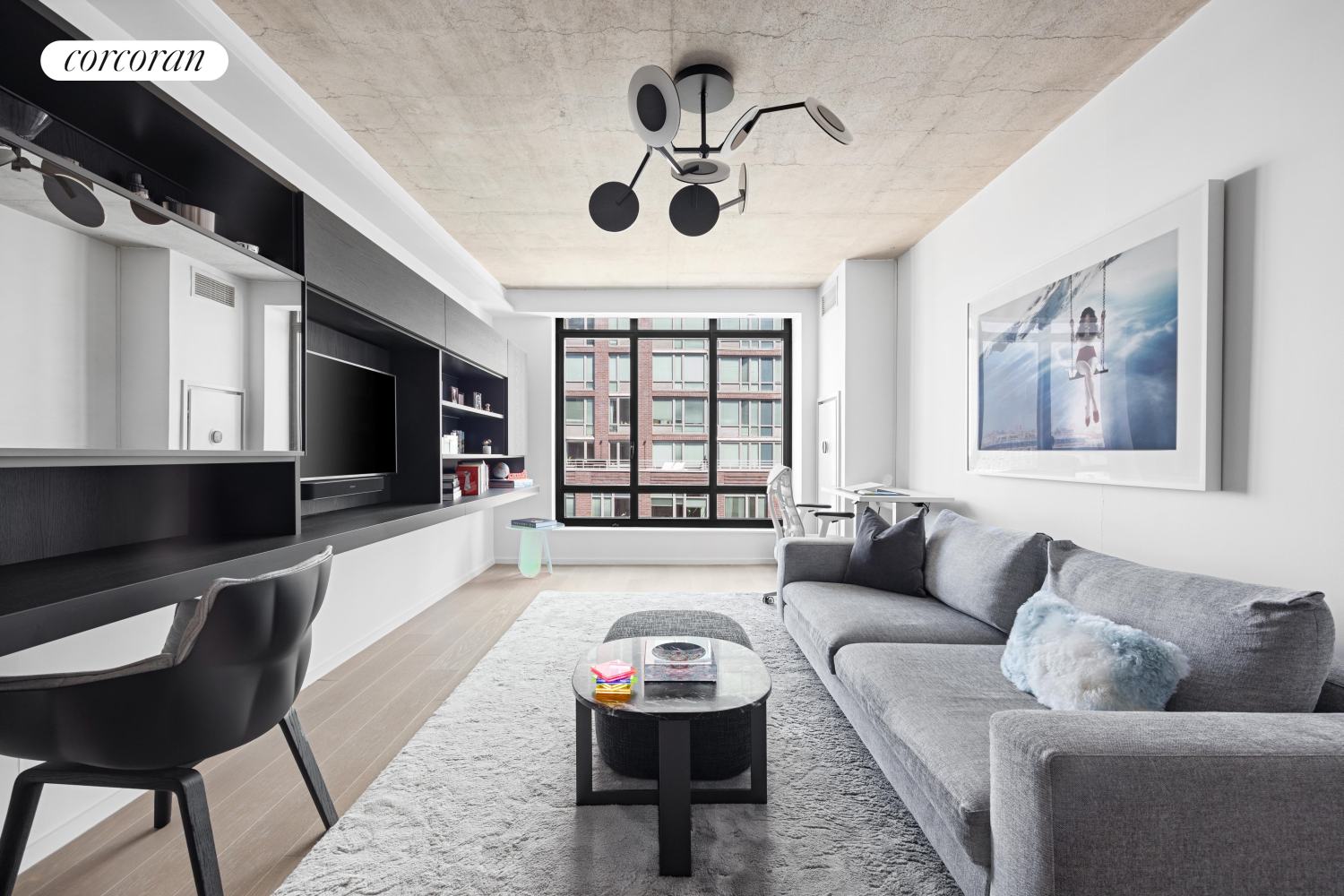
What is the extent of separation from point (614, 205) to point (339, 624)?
2596 mm

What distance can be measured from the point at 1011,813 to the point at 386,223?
13.5 ft

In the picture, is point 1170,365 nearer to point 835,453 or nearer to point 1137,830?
point 1137,830

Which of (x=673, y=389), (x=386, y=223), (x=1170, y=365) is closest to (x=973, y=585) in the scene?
(x=1170, y=365)

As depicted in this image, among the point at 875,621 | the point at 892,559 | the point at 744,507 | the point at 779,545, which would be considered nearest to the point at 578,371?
the point at 744,507

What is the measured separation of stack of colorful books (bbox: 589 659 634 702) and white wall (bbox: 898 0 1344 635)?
1913 mm

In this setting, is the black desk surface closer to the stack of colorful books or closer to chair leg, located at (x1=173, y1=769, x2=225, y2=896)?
chair leg, located at (x1=173, y1=769, x2=225, y2=896)

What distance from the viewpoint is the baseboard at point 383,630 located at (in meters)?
3.19

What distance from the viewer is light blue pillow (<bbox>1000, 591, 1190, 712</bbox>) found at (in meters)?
1.55

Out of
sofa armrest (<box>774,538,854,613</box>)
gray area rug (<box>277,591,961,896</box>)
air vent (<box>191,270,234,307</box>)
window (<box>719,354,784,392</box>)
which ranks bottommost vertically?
gray area rug (<box>277,591,961,896</box>)

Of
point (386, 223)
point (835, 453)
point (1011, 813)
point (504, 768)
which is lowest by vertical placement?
point (504, 768)

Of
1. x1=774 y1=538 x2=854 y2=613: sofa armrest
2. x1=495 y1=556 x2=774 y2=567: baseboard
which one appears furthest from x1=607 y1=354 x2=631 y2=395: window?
x1=774 y1=538 x2=854 y2=613: sofa armrest

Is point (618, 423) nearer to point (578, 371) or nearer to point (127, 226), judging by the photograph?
point (578, 371)

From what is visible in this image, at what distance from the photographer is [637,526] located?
21.3 ft

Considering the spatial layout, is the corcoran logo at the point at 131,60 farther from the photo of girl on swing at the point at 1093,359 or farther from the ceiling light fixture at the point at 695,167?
the photo of girl on swing at the point at 1093,359
